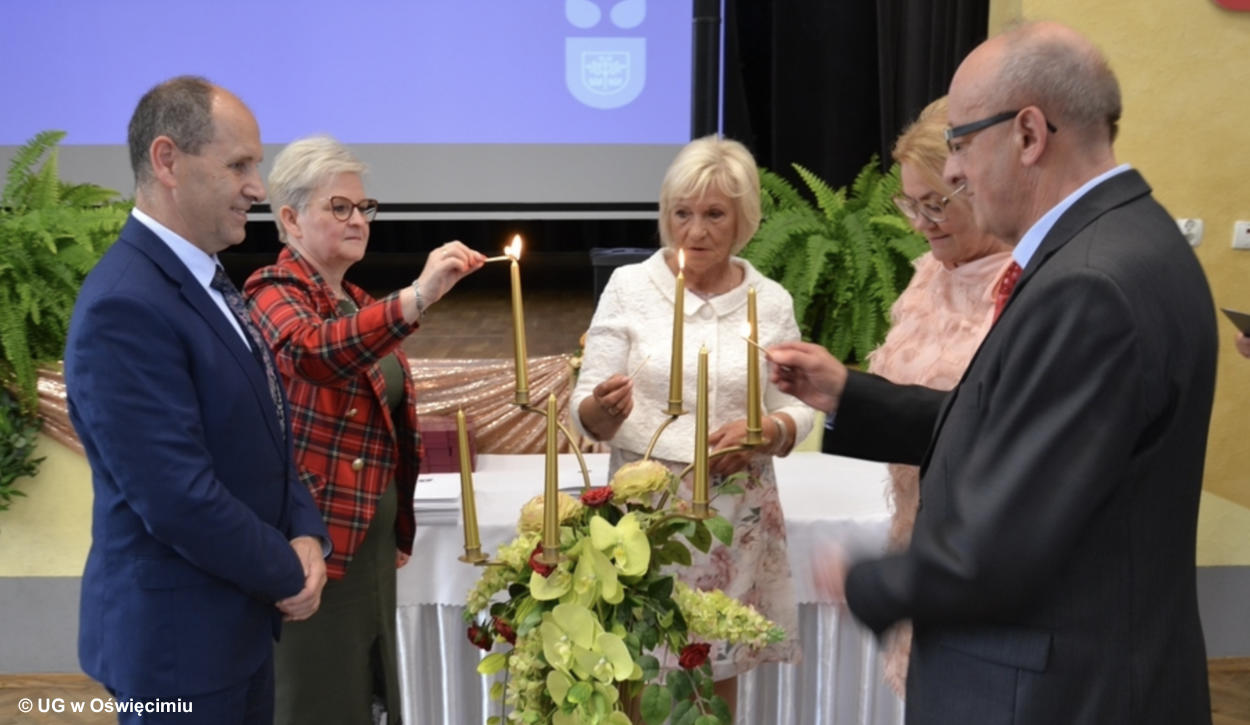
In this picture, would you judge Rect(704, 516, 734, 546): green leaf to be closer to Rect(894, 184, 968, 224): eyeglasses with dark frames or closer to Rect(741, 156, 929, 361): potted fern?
Rect(894, 184, 968, 224): eyeglasses with dark frames

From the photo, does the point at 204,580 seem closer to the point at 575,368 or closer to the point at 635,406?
the point at 635,406

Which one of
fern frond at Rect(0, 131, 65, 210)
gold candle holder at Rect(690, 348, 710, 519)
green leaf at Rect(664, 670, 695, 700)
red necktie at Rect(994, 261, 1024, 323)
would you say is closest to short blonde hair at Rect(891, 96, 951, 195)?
red necktie at Rect(994, 261, 1024, 323)

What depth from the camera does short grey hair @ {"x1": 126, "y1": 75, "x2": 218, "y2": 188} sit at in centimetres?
173

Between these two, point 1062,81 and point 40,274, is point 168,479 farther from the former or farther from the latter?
point 40,274

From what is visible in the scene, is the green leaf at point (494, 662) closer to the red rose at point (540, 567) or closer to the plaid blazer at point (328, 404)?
the red rose at point (540, 567)

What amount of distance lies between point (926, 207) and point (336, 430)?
1182mm

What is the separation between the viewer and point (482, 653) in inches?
108

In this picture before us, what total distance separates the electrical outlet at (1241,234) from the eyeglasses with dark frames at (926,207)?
217 centimetres

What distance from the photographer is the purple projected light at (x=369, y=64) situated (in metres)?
5.62

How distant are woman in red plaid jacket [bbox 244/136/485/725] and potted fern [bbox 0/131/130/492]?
146 cm

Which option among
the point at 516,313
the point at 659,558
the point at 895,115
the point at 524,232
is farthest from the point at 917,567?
the point at 524,232

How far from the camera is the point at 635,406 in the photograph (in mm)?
2365

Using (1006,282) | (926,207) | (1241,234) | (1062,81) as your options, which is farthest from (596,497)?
(1241,234)

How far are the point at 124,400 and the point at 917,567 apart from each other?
3.62 ft
